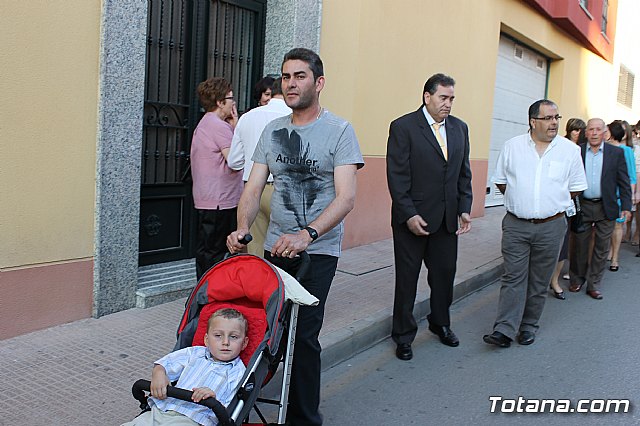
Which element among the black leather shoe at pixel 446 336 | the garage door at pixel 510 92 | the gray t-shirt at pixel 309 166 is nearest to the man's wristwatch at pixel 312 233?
the gray t-shirt at pixel 309 166

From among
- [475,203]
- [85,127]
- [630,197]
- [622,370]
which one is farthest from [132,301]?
[475,203]

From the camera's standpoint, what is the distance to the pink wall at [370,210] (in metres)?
8.90

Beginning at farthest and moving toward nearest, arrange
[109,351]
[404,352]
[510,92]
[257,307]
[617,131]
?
1. [510,92]
2. [617,131]
3. [404,352]
4. [109,351]
5. [257,307]

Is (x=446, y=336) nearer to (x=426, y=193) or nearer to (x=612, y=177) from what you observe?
(x=426, y=193)

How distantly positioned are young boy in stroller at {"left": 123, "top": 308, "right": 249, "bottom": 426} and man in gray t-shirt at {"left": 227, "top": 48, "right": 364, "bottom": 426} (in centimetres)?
46

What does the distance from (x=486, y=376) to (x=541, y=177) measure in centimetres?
171

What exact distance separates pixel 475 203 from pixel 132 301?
8.56 m

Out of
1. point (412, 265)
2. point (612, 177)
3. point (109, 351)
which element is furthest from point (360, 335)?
point (612, 177)

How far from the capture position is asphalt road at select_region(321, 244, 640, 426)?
4.34m

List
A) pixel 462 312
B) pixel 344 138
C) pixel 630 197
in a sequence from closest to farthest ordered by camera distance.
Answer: pixel 344 138
pixel 462 312
pixel 630 197

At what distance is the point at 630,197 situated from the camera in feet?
24.9

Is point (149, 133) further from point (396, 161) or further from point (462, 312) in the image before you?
point (462, 312)

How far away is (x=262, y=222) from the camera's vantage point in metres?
5.16

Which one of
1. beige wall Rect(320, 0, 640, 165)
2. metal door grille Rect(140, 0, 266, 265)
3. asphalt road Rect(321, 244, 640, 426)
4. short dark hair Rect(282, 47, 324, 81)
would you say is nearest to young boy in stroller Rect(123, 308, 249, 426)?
asphalt road Rect(321, 244, 640, 426)
